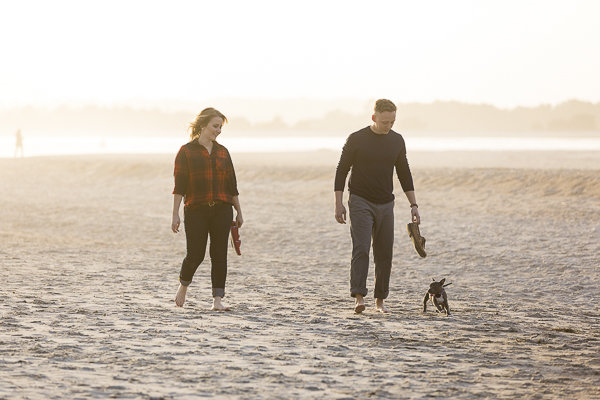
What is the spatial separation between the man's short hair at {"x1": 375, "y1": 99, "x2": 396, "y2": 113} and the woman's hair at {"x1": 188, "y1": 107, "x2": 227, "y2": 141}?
4.19 ft

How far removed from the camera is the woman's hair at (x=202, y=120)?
250 inches

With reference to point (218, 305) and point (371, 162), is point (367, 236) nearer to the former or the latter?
point (371, 162)

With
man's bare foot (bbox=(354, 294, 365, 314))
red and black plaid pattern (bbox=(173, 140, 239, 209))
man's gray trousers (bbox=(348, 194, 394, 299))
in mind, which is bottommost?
man's bare foot (bbox=(354, 294, 365, 314))

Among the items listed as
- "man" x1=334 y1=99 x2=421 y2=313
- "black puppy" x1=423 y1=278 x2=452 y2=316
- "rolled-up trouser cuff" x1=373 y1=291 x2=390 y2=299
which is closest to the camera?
"man" x1=334 y1=99 x2=421 y2=313

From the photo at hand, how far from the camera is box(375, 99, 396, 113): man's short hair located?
6.37 meters

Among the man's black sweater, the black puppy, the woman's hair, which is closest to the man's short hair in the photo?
the man's black sweater

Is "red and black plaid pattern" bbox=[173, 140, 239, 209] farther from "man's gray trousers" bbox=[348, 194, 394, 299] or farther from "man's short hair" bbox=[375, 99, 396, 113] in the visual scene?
"man's short hair" bbox=[375, 99, 396, 113]

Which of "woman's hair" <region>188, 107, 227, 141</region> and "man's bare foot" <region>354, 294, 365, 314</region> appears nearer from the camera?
"woman's hair" <region>188, 107, 227, 141</region>

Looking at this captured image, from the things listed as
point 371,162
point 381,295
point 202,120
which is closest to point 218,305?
point 381,295

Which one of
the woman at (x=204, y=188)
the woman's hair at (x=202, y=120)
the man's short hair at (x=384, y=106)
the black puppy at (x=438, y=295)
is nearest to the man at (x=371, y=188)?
the man's short hair at (x=384, y=106)

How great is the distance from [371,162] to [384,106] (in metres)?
0.48

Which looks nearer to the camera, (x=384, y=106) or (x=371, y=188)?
(x=384, y=106)

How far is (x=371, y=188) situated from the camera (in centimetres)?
654

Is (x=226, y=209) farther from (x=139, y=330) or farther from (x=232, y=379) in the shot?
(x=232, y=379)
